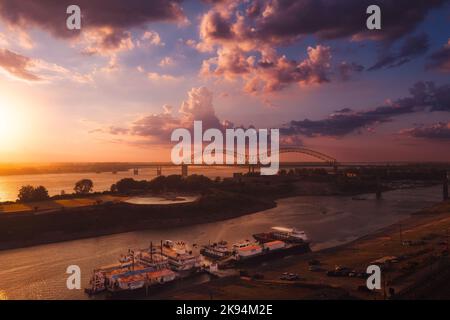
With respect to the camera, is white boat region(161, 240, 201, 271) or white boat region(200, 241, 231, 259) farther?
white boat region(200, 241, 231, 259)

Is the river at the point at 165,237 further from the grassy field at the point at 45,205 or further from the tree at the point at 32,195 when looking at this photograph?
the tree at the point at 32,195

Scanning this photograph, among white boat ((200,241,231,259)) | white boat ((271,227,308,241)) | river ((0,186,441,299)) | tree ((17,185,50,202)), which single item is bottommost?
river ((0,186,441,299))

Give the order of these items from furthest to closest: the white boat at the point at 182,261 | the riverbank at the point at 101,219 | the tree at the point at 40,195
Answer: the tree at the point at 40,195 → the riverbank at the point at 101,219 → the white boat at the point at 182,261

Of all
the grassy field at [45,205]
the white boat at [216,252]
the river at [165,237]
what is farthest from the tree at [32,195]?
the white boat at [216,252]

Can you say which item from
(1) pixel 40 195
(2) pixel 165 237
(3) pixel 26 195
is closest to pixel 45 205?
(1) pixel 40 195

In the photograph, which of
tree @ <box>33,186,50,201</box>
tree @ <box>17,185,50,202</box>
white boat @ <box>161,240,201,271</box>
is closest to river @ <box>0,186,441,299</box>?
white boat @ <box>161,240,201,271</box>

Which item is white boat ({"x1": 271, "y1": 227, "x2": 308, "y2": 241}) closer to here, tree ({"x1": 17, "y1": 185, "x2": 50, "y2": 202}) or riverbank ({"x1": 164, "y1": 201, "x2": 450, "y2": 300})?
riverbank ({"x1": 164, "y1": 201, "x2": 450, "y2": 300})
